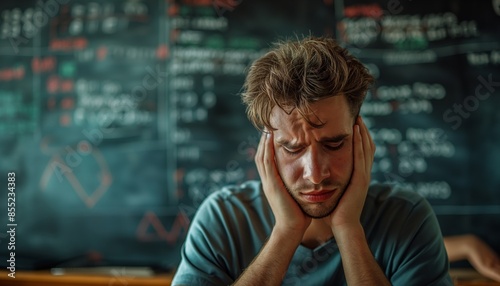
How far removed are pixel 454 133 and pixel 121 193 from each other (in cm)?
166

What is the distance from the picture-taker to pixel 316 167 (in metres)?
1.40

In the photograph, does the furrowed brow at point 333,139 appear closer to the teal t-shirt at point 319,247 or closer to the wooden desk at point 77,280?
the teal t-shirt at point 319,247

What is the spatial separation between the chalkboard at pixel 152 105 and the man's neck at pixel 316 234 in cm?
109

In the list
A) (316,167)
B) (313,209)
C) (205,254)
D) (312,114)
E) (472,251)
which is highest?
(312,114)

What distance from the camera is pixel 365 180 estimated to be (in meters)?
1.49

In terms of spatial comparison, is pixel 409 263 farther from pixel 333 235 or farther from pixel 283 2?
pixel 283 2

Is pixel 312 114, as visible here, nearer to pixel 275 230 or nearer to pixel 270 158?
pixel 270 158

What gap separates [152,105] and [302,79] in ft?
4.65

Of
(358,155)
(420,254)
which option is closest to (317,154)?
(358,155)

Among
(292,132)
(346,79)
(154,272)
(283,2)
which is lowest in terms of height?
(154,272)

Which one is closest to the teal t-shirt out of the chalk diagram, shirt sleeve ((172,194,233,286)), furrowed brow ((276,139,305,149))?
shirt sleeve ((172,194,233,286))

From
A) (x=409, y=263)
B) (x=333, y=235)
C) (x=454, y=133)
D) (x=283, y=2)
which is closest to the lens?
(x=409, y=263)

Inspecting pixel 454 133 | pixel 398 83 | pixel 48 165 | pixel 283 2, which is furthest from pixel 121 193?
pixel 454 133

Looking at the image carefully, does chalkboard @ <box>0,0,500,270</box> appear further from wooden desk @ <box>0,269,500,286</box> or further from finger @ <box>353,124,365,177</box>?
finger @ <box>353,124,365,177</box>
